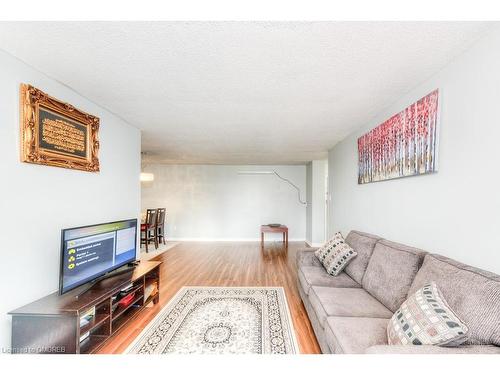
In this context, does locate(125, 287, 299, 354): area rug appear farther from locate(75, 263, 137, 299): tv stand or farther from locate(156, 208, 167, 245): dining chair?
locate(156, 208, 167, 245): dining chair

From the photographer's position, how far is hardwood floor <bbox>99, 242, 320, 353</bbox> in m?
2.25

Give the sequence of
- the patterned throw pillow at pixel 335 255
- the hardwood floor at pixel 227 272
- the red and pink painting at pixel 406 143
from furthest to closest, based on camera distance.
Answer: the patterned throw pillow at pixel 335 255 < the hardwood floor at pixel 227 272 < the red and pink painting at pixel 406 143

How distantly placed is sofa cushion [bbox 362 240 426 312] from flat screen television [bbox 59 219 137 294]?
A: 8.08ft

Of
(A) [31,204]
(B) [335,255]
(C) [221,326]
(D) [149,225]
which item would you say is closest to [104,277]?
(A) [31,204]

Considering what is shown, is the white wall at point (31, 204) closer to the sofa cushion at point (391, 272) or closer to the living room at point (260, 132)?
the living room at point (260, 132)

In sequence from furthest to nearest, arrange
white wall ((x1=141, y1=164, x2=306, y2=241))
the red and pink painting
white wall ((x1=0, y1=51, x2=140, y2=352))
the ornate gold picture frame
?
white wall ((x1=141, y1=164, x2=306, y2=241))
the red and pink painting
the ornate gold picture frame
white wall ((x1=0, y1=51, x2=140, y2=352))

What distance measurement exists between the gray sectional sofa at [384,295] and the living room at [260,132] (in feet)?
0.04

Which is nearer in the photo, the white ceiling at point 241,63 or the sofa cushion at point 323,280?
the white ceiling at point 241,63

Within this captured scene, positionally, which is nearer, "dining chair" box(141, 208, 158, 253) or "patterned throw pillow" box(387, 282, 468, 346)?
"patterned throw pillow" box(387, 282, 468, 346)

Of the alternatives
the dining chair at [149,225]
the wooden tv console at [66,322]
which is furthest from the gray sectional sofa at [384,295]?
the dining chair at [149,225]

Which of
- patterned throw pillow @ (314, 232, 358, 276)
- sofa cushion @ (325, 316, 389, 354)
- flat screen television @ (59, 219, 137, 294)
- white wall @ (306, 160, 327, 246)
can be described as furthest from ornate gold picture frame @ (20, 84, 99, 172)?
white wall @ (306, 160, 327, 246)

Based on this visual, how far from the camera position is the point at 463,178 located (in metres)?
1.53

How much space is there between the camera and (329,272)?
2.67m

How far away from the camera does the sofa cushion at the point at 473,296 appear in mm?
1143
